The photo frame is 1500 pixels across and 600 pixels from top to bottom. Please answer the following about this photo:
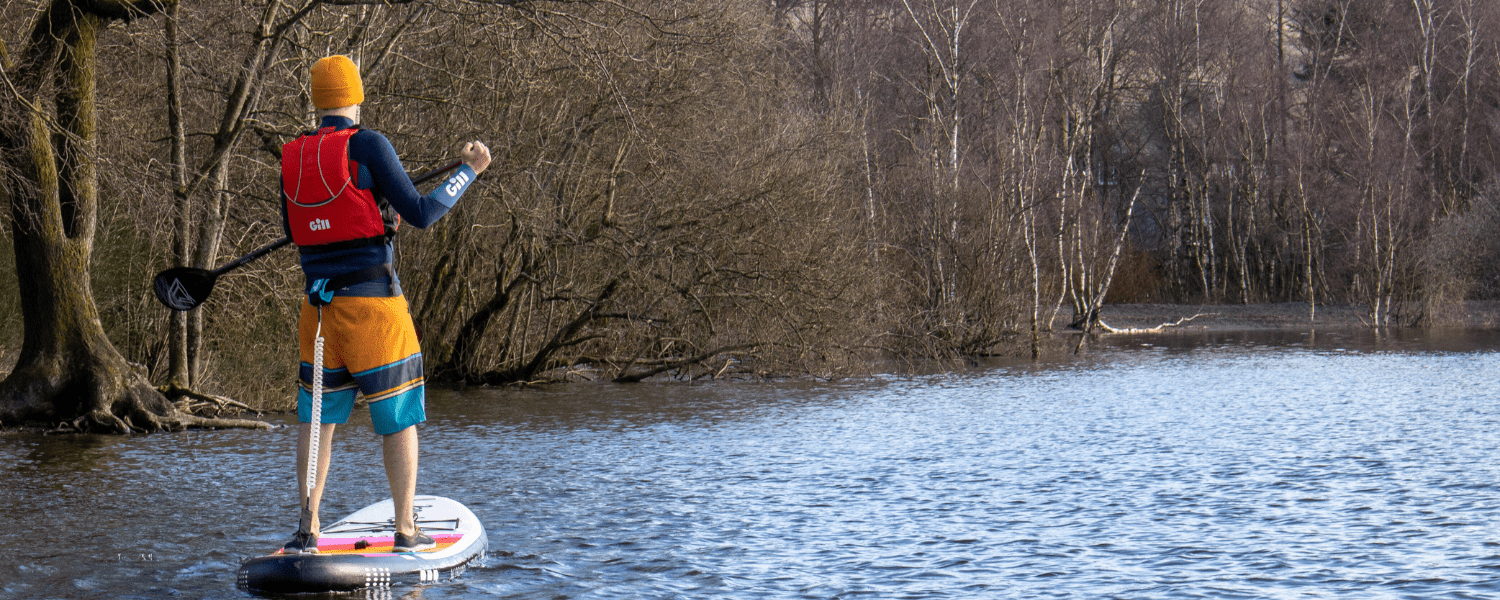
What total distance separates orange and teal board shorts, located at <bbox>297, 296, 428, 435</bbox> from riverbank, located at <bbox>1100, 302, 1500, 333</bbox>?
1125 inches

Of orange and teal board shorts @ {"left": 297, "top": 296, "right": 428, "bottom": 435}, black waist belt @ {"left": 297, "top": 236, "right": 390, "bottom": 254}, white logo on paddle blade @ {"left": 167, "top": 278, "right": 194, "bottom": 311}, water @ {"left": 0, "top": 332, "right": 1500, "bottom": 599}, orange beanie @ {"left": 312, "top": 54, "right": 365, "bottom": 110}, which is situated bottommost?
water @ {"left": 0, "top": 332, "right": 1500, "bottom": 599}

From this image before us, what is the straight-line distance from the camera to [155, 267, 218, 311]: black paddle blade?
6.23 metres

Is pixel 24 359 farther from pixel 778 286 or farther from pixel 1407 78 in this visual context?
pixel 1407 78

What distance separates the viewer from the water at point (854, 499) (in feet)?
18.0

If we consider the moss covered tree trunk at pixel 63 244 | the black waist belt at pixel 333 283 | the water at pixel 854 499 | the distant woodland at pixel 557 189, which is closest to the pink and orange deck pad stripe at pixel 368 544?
the water at pixel 854 499

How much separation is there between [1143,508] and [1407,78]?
3800 cm

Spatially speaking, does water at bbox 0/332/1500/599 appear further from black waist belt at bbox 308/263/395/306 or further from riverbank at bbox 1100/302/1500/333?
riverbank at bbox 1100/302/1500/333

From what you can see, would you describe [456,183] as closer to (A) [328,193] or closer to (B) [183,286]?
(A) [328,193]

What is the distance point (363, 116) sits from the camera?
1448cm

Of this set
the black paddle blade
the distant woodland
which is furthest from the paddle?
the distant woodland

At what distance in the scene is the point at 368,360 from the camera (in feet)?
17.4

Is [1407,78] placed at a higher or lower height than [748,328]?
higher

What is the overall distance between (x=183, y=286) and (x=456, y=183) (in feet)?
5.38

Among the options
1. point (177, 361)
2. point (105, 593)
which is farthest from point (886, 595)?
point (177, 361)
